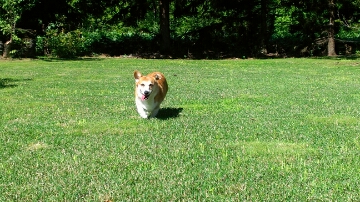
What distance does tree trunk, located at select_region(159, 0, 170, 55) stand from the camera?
28781 millimetres

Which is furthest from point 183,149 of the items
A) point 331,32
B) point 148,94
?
point 331,32

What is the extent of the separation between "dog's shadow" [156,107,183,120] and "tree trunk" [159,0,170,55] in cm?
2169

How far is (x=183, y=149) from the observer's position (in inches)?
193

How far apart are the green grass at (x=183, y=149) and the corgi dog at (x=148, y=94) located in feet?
0.70

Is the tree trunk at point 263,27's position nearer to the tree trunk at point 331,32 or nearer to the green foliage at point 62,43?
the tree trunk at point 331,32

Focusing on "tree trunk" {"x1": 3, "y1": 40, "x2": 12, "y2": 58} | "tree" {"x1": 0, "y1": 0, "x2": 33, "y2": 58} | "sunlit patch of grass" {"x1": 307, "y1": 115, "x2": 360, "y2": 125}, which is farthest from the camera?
"tree trunk" {"x1": 3, "y1": 40, "x2": 12, "y2": 58}

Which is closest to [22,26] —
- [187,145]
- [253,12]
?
[253,12]

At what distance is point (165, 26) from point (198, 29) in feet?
8.73

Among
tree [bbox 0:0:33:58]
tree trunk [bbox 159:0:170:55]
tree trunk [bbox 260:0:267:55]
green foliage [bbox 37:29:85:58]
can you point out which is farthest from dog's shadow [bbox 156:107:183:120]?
tree trunk [bbox 260:0:267:55]

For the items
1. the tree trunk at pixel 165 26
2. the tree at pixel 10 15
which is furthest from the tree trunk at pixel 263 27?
the tree at pixel 10 15

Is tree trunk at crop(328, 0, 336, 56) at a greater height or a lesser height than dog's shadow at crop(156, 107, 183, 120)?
greater

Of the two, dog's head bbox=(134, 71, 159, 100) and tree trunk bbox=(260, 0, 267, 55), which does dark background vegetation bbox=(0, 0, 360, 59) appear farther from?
dog's head bbox=(134, 71, 159, 100)

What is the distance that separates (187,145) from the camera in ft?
16.7

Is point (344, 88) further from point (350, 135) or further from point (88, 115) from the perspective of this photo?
point (88, 115)
